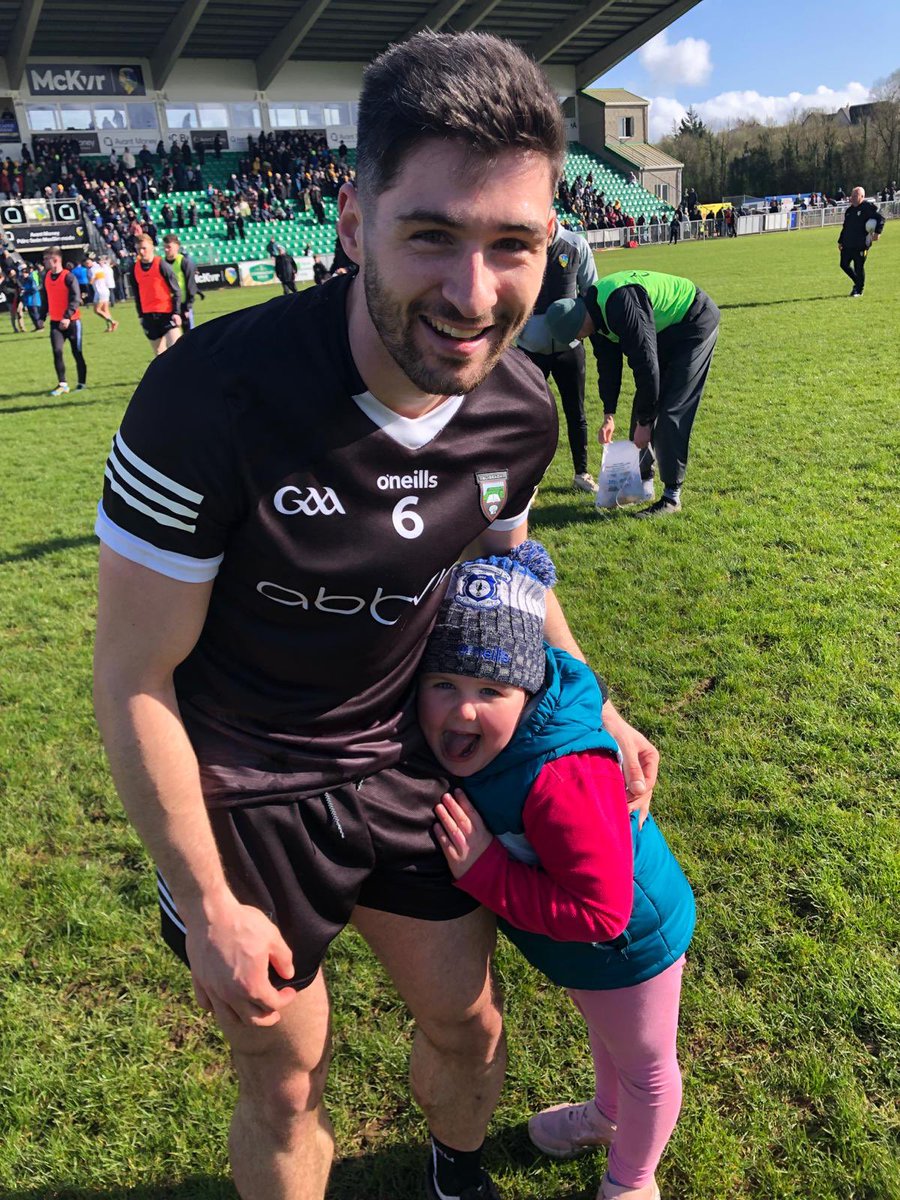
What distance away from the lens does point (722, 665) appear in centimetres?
442

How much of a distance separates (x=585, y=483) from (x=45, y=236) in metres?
30.4

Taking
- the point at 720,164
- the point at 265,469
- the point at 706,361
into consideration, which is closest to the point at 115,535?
the point at 265,469

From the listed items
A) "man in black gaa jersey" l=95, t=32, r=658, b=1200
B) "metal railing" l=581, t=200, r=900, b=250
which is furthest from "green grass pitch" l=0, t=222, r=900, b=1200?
"metal railing" l=581, t=200, r=900, b=250

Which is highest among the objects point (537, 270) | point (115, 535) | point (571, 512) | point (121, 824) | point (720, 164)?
point (720, 164)

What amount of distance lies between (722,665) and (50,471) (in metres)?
7.47

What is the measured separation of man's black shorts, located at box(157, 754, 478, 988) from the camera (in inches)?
62.7

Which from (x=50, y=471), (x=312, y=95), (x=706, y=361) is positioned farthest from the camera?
(x=312, y=95)

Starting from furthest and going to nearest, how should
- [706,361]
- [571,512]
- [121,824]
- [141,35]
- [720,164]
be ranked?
[720,164]
[141,35]
[571,512]
[706,361]
[121,824]

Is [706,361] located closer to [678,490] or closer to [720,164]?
[678,490]

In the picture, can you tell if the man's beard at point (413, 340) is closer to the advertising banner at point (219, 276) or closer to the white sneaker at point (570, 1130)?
the white sneaker at point (570, 1130)

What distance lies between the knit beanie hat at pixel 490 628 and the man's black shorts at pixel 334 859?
0.79 ft

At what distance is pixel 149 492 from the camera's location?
129 cm

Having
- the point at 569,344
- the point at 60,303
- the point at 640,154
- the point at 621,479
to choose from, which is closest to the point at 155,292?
the point at 60,303

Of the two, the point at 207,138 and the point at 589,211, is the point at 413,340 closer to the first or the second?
the point at 589,211
